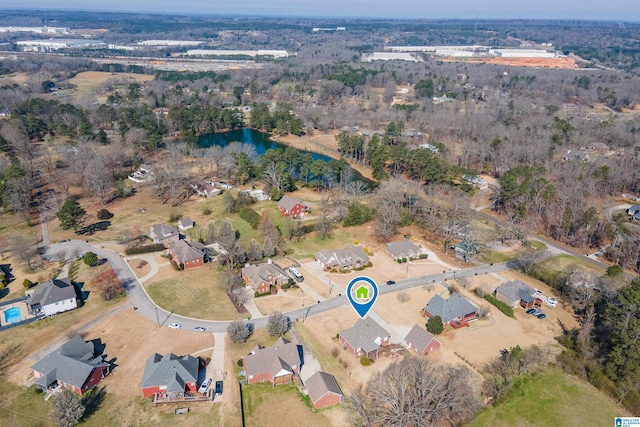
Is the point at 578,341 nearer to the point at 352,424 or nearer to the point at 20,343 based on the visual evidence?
the point at 352,424

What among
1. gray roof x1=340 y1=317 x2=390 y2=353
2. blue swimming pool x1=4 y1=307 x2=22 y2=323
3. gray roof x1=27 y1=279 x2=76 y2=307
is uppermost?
gray roof x1=27 y1=279 x2=76 y2=307

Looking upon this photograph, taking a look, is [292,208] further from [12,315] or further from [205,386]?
[12,315]

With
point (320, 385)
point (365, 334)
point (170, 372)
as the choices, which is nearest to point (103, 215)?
point (170, 372)

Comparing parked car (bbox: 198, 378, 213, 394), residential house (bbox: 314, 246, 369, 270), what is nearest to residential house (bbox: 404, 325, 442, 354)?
residential house (bbox: 314, 246, 369, 270)

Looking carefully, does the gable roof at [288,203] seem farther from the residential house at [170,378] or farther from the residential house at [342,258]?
the residential house at [170,378]

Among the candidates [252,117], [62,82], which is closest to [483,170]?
[252,117]

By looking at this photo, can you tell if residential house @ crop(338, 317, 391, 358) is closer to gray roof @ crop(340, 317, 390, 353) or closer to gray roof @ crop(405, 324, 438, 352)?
gray roof @ crop(340, 317, 390, 353)
